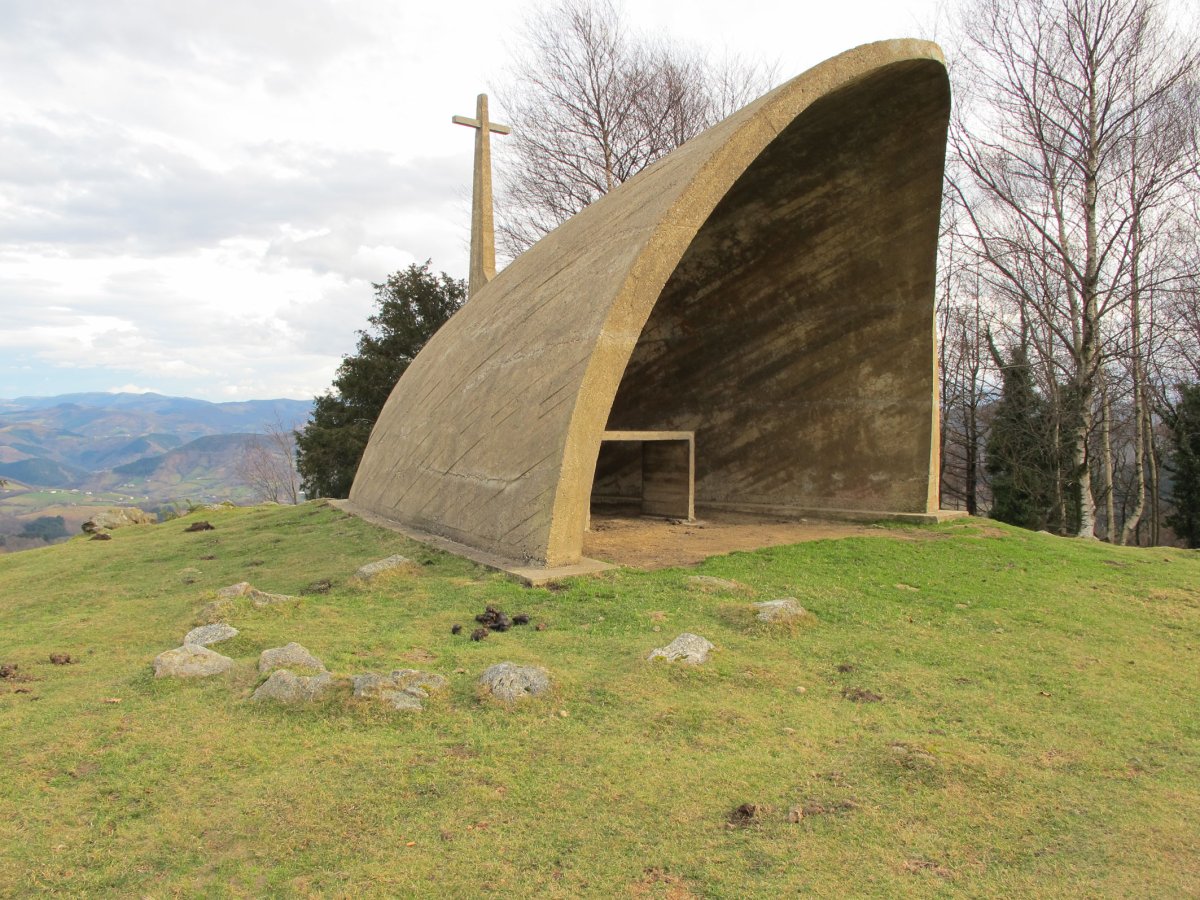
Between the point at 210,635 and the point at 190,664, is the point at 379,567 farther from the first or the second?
the point at 190,664

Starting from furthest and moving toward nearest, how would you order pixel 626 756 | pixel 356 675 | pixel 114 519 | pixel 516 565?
pixel 114 519 → pixel 516 565 → pixel 356 675 → pixel 626 756

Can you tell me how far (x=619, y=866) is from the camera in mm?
2404

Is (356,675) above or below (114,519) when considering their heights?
above

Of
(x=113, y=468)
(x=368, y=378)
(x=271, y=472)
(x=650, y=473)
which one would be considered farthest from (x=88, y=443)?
(x=650, y=473)

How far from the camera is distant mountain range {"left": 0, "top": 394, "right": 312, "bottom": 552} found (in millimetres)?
50006

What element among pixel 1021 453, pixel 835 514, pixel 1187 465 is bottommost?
pixel 835 514

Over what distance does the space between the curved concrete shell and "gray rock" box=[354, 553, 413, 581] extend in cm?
83

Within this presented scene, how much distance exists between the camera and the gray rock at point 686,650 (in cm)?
423

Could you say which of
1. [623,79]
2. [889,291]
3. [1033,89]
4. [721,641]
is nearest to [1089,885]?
[721,641]

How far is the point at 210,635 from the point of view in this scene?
4551 millimetres

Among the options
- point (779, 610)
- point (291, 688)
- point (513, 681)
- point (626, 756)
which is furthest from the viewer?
point (779, 610)

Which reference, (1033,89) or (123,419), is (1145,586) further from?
(123,419)

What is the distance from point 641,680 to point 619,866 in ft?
5.24

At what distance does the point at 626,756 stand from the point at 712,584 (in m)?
2.97
